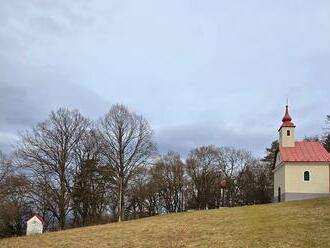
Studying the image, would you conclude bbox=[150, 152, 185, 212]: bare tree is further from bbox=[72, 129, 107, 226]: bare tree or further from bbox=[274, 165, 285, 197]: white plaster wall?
bbox=[274, 165, 285, 197]: white plaster wall

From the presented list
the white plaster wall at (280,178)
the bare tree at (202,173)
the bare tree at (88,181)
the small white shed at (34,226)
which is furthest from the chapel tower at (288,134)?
the small white shed at (34,226)

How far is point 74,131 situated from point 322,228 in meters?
41.3

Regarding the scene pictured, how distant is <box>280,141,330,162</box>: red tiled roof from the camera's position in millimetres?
58438

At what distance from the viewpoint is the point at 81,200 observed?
64.6 metres

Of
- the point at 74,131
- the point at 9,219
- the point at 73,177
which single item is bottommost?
the point at 9,219

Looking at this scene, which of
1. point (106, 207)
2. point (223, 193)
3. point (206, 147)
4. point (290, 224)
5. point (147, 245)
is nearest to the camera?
point (147, 245)

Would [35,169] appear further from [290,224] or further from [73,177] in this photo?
→ [290,224]

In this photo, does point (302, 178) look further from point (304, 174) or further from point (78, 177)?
point (78, 177)

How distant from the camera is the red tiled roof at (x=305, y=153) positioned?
5844 cm

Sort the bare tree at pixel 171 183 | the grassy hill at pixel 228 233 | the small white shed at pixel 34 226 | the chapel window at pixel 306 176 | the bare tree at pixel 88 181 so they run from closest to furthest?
the grassy hill at pixel 228 233 → the small white shed at pixel 34 226 → the chapel window at pixel 306 176 → the bare tree at pixel 88 181 → the bare tree at pixel 171 183

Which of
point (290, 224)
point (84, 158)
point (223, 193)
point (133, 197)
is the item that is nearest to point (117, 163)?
point (84, 158)

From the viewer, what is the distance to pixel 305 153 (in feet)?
196

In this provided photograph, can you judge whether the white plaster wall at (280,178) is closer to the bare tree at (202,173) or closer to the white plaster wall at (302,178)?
the white plaster wall at (302,178)

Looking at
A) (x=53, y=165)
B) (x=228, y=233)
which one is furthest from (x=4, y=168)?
(x=228, y=233)
